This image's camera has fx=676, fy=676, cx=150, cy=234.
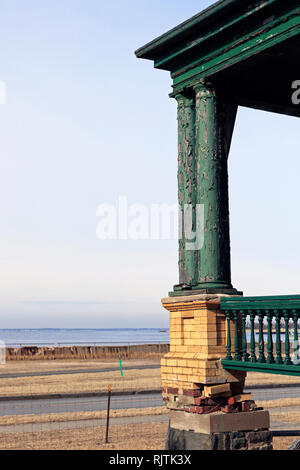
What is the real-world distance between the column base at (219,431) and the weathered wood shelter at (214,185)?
24mm

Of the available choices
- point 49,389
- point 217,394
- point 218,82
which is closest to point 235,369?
point 217,394

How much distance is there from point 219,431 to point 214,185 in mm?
4190

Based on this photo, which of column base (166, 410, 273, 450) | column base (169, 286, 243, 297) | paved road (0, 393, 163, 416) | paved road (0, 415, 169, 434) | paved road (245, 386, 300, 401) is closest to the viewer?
column base (166, 410, 273, 450)

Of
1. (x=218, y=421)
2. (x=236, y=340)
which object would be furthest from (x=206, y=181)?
(x=218, y=421)

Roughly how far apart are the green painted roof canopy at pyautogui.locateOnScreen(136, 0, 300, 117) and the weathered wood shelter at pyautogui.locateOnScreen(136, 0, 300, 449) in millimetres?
19

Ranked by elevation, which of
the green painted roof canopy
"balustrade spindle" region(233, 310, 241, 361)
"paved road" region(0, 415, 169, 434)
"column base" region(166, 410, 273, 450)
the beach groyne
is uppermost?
the green painted roof canopy

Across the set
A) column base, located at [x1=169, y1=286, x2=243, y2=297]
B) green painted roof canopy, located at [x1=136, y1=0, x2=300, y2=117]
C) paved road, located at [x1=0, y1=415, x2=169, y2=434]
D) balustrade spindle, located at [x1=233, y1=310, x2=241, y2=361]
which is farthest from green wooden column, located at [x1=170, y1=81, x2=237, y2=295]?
paved road, located at [x1=0, y1=415, x2=169, y2=434]

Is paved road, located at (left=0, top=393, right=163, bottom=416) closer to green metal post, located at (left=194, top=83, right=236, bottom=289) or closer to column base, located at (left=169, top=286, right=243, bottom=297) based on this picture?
column base, located at (left=169, top=286, right=243, bottom=297)

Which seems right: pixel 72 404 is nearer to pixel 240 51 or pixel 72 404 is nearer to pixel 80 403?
pixel 80 403

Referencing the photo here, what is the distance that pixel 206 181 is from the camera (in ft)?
39.0

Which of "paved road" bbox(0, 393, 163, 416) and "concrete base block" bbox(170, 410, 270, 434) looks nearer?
"concrete base block" bbox(170, 410, 270, 434)

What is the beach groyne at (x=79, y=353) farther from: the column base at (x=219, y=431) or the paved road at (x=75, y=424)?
the column base at (x=219, y=431)

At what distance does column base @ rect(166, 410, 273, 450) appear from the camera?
36.8 ft
